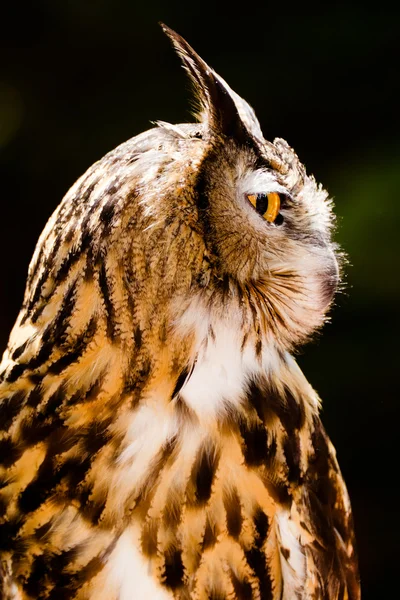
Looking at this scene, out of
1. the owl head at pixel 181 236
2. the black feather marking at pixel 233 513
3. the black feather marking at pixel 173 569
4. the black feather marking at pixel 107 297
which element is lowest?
the black feather marking at pixel 173 569

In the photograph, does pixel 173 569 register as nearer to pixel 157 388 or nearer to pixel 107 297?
pixel 157 388

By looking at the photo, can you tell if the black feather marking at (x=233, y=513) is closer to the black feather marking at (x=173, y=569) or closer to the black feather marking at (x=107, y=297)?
the black feather marking at (x=173, y=569)

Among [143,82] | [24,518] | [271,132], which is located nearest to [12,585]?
[24,518]

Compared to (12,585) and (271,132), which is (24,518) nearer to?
(12,585)

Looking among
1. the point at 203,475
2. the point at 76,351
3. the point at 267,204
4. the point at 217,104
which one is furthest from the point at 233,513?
the point at 217,104

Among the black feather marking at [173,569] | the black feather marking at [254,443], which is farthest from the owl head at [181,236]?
the black feather marking at [173,569]

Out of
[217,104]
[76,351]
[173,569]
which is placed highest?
[217,104]

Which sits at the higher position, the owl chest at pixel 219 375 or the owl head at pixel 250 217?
the owl head at pixel 250 217

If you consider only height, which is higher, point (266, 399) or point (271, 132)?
point (271, 132)
